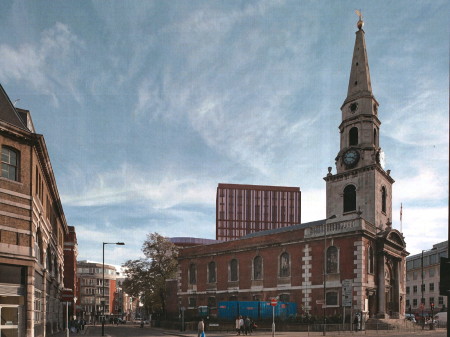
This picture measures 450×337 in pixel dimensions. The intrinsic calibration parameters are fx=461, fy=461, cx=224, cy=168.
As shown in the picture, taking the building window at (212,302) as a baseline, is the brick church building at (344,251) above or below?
above

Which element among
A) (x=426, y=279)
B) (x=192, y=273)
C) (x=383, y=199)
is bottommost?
(x=426, y=279)

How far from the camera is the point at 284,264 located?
50406mm

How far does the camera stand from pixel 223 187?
157 metres

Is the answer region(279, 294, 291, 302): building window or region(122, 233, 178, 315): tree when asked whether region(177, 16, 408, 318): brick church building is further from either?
region(122, 233, 178, 315): tree

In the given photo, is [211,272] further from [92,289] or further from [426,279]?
[92,289]

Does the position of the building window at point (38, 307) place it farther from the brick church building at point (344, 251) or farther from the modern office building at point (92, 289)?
the modern office building at point (92, 289)

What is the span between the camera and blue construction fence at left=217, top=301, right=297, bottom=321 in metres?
44.1

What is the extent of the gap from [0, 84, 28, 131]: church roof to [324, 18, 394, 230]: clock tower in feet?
112

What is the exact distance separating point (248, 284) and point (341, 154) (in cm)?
1841

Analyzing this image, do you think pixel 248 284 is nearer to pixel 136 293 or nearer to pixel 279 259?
pixel 279 259

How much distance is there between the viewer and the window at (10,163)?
23547 millimetres

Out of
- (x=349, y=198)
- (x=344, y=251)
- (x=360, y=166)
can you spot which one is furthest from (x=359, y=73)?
(x=344, y=251)

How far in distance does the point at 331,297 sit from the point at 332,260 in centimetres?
355

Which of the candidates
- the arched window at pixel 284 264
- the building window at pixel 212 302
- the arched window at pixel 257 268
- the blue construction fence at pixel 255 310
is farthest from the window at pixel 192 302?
the arched window at pixel 284 264
